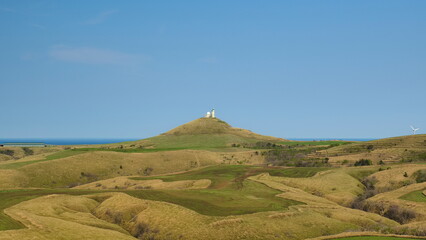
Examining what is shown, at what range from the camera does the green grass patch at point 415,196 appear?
2288 inches

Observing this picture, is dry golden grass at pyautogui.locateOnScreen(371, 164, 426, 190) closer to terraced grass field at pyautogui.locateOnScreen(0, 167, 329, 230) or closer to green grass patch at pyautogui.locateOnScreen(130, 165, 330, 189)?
green grass patch at pyautogui.locateOnScreen(130, 165, 330, 189)

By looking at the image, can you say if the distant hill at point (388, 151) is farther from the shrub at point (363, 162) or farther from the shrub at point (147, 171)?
the shrub at point (147, 171)

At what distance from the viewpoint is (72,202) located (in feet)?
167

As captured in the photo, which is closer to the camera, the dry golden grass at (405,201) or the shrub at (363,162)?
the dry golden grass at (405,201)

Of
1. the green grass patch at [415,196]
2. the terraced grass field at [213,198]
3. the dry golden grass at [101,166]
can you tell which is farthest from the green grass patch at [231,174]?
the green grass patch at [415,196]

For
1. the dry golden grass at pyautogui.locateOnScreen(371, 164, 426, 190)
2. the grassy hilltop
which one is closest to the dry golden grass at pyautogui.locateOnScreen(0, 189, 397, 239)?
the grassy hilltop

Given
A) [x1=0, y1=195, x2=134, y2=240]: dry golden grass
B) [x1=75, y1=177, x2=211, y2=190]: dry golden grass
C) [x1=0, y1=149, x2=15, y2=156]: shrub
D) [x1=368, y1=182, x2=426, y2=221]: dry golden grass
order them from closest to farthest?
[x1=0, y1=195, x2=134, y2=240]: dry golden grass, [x1=368, y1=182, x2=426, y2=221]: dry golden grass, [x1=75, y1=177, x2=211, y2=190]: dry golden grass, [x1=0, y1=149, x2=15, y2=156]: shrub

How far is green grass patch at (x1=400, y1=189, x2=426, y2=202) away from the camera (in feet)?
191

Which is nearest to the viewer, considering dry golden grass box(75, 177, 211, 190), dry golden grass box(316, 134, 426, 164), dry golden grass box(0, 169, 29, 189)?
dry golden grass box(75, 177, 211, 190)

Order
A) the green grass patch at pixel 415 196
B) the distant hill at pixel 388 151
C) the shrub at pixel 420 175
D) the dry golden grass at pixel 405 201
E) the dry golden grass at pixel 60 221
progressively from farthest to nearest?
the distant hill at pixel 388 151 → the shrub at pixel 420 175 → the green grass patch at pixel 415 196 → the dry golden grass at pixel 405 201 → the dry golden grass at pixel 60 221

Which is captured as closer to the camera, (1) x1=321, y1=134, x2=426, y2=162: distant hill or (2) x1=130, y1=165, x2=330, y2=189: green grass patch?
(2) x1=130, y1=165, x2=330, y2=189: green grass patch

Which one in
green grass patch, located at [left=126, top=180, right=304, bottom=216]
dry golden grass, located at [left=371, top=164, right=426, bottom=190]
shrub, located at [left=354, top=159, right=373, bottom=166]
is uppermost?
shrub, located at [left=354, top=159, right=373, bottom=166]

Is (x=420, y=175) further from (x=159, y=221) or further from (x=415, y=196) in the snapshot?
(x=159, y=221)

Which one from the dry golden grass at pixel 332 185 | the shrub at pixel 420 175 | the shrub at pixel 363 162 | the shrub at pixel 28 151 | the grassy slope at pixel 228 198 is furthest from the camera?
the shrub at pixel 28 151
